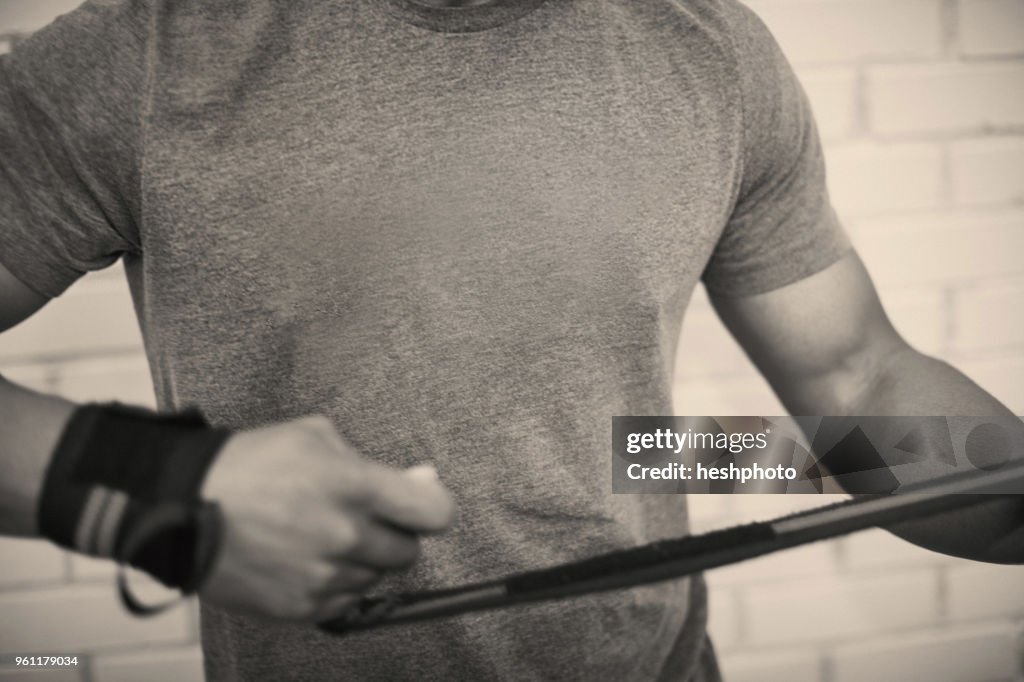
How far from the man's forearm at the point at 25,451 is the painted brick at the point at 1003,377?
0.89 meters

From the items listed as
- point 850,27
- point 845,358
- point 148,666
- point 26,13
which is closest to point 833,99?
point 850,27

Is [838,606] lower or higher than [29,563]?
lower

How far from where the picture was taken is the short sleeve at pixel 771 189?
53 centimetres

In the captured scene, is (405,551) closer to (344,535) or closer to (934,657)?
(344,535)

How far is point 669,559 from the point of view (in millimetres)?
391

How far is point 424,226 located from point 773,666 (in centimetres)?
74

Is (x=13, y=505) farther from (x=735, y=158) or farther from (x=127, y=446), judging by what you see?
(x=735, y=158)

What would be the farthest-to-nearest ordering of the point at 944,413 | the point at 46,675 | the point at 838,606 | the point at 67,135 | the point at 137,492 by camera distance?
the point at 838,606, the point at 46,675, the point at 944,413, the point at 67,135, the point at 137,492

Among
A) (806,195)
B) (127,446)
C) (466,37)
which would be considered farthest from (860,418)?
(127,446)

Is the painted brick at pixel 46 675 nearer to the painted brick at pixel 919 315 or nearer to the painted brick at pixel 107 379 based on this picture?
the painted brick at pixel 107 379

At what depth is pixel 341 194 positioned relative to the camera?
45 centimetres

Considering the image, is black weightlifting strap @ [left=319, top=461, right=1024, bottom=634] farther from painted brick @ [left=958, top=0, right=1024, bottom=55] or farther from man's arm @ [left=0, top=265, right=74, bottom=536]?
painted brick @ [left=958, top=0, right=1024, bottom=55]

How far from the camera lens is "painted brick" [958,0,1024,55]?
764mm

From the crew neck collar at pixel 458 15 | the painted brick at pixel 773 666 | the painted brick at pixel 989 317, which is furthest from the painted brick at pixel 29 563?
the painted brick at pixel 989 317
